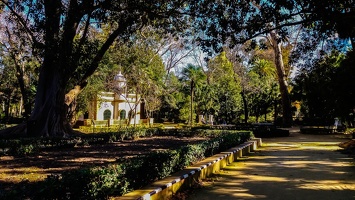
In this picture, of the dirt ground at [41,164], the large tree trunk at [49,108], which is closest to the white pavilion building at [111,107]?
the large tree trunk at [49,108]

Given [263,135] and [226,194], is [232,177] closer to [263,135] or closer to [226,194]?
[226,194]

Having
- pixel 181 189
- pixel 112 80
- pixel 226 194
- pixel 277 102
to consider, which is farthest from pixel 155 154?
pixel 277 102

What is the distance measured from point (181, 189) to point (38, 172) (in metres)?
3.84

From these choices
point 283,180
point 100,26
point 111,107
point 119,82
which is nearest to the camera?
point 283,180

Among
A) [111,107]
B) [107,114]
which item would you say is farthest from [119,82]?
[107,114]

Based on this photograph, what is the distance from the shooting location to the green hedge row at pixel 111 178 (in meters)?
4.16

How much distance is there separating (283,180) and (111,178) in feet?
16.2

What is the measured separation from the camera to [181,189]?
258 inches

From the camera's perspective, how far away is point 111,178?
5016mm

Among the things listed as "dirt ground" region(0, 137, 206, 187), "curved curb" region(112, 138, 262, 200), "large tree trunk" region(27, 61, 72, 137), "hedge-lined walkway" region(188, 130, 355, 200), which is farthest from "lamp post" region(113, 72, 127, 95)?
"hedge-lined walkway" region(188, 130, 355, 200)

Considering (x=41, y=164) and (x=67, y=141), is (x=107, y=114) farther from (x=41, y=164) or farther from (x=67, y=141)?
(x=41, y=164)

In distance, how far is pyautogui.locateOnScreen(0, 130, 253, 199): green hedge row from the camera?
4.16 m

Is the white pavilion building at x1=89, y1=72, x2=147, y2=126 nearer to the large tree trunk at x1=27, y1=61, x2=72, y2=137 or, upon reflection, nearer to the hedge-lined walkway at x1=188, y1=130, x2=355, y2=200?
the large tree trunk at x1=27, y1=61, x2=72, y2=137

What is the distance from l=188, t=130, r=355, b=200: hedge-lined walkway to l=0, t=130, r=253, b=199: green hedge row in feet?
2.88
